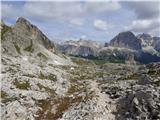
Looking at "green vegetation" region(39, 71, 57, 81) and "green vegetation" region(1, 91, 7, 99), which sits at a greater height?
"green vegetation" region(39, 71, 57, 81)

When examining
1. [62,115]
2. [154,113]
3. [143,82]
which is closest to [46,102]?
[62,115]

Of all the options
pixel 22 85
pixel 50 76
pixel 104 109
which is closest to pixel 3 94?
pixel 22 85

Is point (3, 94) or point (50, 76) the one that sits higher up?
point (50, 76)

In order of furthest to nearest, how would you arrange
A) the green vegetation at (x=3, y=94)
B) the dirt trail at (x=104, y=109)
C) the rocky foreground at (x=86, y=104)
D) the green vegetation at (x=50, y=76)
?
1. the green vegetation at (x=50, y=76)
2. the green vegetation at (x=3, y=94)
3. the dirt trail at (x=104, y=109)
4. the rocky foreground at (x=86, y=104)

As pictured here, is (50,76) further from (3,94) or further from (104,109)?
(104,109)

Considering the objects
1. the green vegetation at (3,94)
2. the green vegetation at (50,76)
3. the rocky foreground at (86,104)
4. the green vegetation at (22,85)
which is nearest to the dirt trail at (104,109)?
the rocky foreground at (86,104)

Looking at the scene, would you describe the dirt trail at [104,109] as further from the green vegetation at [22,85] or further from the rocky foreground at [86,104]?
the green vegetation at [22,85]

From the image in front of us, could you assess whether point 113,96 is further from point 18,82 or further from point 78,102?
point 18,82

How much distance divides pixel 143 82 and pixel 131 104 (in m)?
20.4

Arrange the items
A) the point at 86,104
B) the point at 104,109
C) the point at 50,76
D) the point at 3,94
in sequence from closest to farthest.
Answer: the point at 104,109, the point at 86,104, the point at 3,94, the point at 50,76

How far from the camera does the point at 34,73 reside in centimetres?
12644

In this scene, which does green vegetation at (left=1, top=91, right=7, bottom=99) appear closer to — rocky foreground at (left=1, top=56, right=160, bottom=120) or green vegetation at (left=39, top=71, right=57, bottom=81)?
rocky foreground at (left=1, top=56, right=160, bottom=120)

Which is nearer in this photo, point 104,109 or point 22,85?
point 104,109

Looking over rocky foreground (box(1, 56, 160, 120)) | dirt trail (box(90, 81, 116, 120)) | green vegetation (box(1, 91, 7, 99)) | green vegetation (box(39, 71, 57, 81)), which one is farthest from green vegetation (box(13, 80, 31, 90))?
dirt trail (box(90, 81, 116, 120))
